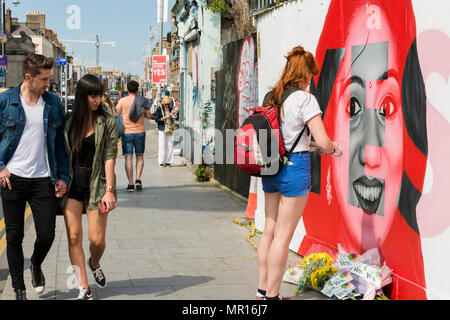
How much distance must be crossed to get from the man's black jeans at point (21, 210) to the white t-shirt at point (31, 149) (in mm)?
50

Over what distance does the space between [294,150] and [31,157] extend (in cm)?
185

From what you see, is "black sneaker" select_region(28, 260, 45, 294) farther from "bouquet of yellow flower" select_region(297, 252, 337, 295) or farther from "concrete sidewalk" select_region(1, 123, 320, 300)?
"bouquet of yellow flower" select_region(297, 252, 337, 295)

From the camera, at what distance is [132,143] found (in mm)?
11062

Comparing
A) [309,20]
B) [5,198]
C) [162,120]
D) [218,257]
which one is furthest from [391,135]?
[162,120]

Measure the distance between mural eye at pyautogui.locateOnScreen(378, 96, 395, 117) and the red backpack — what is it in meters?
0.80

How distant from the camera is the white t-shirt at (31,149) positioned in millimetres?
4445

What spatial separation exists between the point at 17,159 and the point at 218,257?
2.52 m

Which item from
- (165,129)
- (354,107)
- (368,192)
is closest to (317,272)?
(368,192)

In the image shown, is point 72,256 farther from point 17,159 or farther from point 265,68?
point 265,68

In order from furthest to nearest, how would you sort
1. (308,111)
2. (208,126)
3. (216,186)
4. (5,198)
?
(208,126)
(216,186)
(5,198)
(308,111)

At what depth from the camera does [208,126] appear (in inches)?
507

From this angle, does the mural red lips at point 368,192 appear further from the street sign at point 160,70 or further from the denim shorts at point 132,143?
the street sign at point 160,70

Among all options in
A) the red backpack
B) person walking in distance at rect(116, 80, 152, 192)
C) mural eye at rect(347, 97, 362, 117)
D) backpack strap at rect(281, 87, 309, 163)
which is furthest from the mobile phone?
person walking in distance at rect(116, 80, 152, 192)

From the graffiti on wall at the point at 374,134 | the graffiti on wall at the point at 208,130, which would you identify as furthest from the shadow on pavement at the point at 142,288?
the graffiti on wall at the point at 208,130
